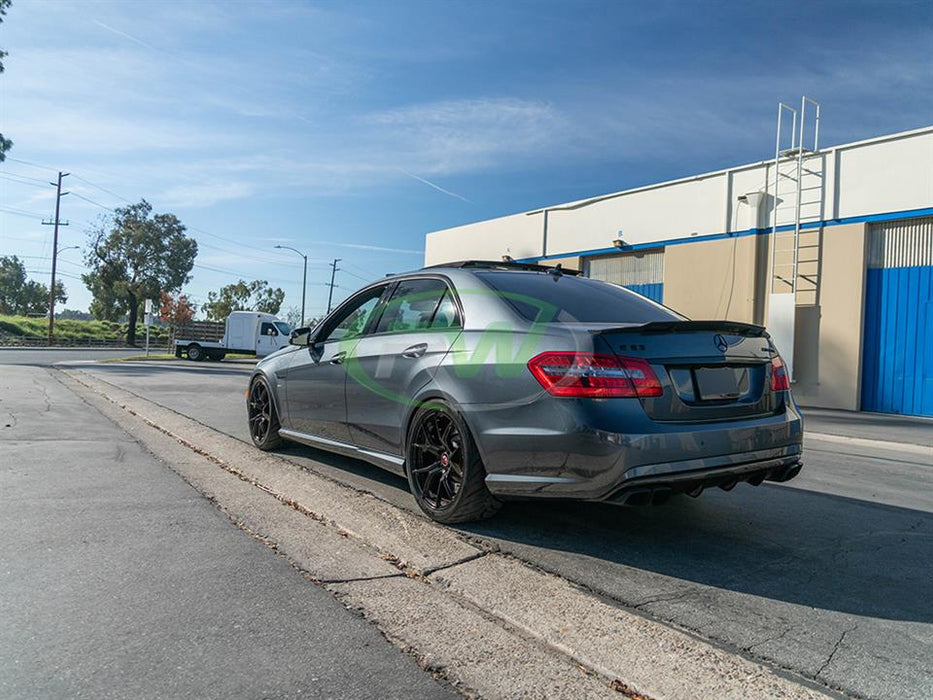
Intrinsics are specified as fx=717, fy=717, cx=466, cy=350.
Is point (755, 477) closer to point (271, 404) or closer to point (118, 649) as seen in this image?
point (118, 649)

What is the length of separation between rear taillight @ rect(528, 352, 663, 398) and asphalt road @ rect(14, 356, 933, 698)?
88 centimetres

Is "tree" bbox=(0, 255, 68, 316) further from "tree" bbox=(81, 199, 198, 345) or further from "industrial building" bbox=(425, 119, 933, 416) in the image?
"industrial building" bbox=(425, 119, 933, 416)

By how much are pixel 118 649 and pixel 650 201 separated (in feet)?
64.1

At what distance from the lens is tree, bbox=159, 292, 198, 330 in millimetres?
77294

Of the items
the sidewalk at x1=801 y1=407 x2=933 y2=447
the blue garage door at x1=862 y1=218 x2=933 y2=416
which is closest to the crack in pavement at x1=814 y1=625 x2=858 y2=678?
the sidewalk at x1=801 y1=407 x2=933 y2=447

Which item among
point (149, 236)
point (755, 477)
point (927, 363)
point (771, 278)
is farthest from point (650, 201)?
point (149, 236)

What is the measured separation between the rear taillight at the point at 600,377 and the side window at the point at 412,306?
4.13 ft

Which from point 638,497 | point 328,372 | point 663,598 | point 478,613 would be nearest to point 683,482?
point 638,497

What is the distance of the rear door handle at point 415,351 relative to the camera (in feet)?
14.7

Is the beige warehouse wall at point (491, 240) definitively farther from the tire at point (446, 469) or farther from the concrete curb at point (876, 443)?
the tire at point (446, 469)

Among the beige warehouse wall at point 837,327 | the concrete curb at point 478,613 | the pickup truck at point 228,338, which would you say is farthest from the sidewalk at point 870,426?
the pickup truck at point 228,338

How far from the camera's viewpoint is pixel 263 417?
22.2 ft

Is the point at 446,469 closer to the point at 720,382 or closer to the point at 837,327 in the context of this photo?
the point at 720,382

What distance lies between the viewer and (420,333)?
15.3 ft
